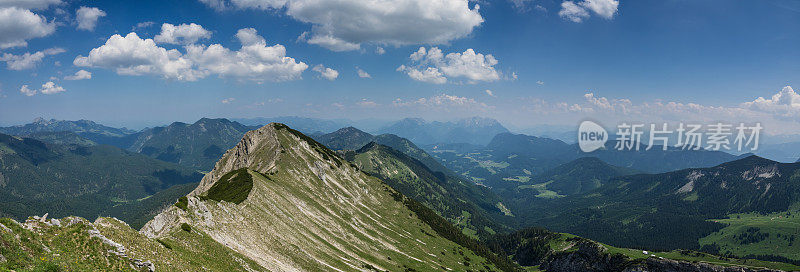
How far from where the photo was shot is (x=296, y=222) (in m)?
109

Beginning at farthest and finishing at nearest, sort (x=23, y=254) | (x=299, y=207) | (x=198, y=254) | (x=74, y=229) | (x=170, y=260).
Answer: (x=299, y=207) → (x=198, y=254) → (x=170, y=260) → (x=74, y=229) → (x=23, y=254)

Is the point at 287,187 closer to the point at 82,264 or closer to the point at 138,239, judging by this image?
the point at 138,239

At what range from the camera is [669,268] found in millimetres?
167125

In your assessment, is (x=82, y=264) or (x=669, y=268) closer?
(x=82, y=264)

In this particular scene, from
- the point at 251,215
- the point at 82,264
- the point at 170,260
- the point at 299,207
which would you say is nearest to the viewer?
the point at 82,264

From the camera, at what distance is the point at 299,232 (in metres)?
102

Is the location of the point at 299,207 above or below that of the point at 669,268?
above

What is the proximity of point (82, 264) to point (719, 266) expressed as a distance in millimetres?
238674

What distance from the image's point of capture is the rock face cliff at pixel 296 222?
70562mm

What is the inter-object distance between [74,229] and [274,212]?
71294mm

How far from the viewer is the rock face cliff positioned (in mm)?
70562

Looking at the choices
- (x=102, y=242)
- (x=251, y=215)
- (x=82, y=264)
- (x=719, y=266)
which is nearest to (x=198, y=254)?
(x=102, y=242)

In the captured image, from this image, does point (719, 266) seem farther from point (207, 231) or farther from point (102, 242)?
point (102, 242)

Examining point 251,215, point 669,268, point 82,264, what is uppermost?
point 82,264
